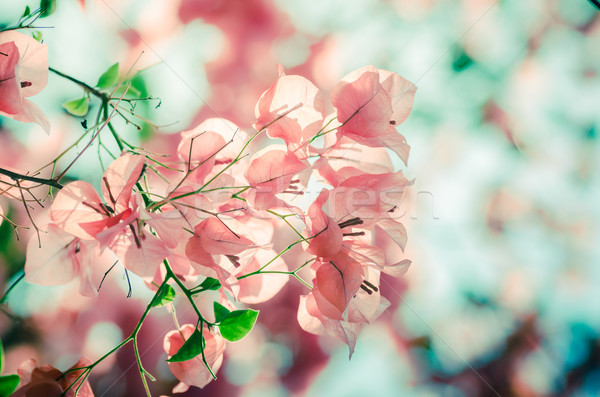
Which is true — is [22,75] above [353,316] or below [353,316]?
above

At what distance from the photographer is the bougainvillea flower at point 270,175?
0.25m

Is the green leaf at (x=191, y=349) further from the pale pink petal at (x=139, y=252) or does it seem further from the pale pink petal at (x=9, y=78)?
the pale pink petal at (x=9, y=78)

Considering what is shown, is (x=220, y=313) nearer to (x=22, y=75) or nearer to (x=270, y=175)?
(x=270, y=175)

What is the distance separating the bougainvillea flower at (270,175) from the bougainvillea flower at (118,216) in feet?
0.21

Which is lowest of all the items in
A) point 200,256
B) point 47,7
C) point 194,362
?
point 194,362

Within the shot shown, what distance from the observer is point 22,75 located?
0.86 feet

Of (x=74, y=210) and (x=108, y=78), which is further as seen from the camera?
(x=108, y=78)

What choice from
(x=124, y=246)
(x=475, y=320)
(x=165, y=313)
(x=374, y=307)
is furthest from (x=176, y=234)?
(x=475, y=320)

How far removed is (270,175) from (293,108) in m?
0.05

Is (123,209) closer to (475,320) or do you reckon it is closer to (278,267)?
(278,267)

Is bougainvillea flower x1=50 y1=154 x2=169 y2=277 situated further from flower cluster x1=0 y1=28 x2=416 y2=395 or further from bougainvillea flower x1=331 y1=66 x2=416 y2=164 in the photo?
bougainvillea flower x1=331 y1=66 x2=416 y2=164

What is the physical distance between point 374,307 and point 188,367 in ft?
0.46

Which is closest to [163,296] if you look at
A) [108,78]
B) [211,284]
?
[211,284]

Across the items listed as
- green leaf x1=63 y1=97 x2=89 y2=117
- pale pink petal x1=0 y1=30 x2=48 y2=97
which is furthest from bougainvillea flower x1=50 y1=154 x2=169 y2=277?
green leaf x1=63 y1=97 x2=89 y2=117
